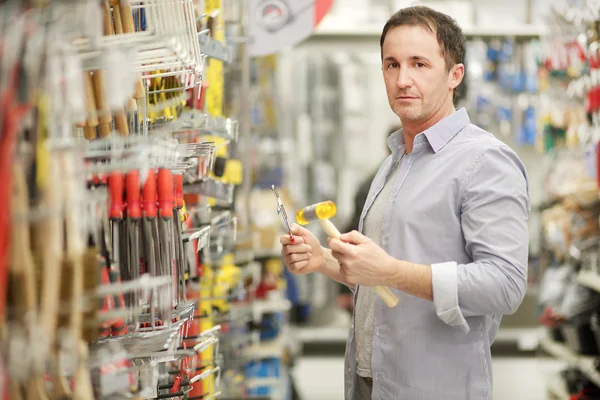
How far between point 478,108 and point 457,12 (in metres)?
0.94

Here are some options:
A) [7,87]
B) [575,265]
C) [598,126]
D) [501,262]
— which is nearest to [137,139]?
[7,87]

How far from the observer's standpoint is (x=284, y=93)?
746 cm

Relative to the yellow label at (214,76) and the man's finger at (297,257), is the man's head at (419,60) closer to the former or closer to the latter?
the man's finger at (297,257)

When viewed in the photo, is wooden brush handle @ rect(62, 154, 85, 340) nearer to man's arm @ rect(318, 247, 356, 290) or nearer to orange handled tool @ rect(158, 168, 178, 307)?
orange handled tool @ rect(158, 168, 178, 307)

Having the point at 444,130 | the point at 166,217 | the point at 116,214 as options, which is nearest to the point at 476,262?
the point at 444,130

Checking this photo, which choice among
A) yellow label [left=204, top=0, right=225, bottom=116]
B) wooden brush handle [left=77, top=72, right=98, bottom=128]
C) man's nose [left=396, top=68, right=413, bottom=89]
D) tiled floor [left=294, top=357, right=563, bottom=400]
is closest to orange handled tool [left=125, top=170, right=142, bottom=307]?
wooden brush handle [left=77, top=72, right=98, bottom=128]

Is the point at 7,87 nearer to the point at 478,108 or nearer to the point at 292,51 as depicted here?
the point at 478,108

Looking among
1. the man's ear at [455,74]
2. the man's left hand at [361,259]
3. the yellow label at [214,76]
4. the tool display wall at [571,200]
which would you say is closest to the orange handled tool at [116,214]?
the man's left hand at [361,259]

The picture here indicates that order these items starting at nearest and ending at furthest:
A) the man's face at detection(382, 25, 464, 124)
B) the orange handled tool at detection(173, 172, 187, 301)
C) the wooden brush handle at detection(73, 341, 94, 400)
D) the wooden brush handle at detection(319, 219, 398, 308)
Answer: the wooden brush handle at detection(73, 341, 94, 400), the orange handled tool at detection(173, 172, 187, 301), the wooden brush handle at detection(319, 219, 398, 308), the man's face at detection(382, 25, 464, 124)

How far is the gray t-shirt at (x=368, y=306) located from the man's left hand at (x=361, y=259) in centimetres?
28

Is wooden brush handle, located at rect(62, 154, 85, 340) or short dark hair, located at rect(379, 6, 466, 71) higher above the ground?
short dark hair, located at rect(379, 6, 466, 71)

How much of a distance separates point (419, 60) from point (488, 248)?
54 centimetres

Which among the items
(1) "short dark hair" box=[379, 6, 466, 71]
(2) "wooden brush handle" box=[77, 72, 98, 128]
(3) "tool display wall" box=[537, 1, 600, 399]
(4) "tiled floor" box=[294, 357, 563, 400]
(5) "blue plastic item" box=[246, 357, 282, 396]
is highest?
(1) "short dark hair" box=[379, 6, 466, 71]

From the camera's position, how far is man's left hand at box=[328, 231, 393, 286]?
1870 millimetres
